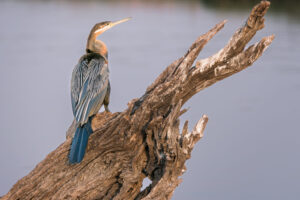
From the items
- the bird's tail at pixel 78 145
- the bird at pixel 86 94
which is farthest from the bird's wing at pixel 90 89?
the bird's tail at pixel 78 145

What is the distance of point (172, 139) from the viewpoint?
309 cm

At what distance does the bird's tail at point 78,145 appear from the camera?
308cm

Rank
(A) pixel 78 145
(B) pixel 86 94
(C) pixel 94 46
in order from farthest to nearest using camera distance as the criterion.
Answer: (C) pixel 94 46
(B) pixel 86 94
(A) pixel 78 145

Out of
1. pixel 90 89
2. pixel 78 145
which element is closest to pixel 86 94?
pixel 90 89

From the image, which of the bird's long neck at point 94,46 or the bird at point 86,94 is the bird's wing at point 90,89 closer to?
the bird at point 86,94

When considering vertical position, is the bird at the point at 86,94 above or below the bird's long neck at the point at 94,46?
below

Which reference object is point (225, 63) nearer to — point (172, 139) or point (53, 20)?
point (172, 139)

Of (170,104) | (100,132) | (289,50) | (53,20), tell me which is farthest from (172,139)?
(53,20)

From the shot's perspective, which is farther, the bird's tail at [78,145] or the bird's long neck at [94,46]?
the bird's long neck at [94,46]

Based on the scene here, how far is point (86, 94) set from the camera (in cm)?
341

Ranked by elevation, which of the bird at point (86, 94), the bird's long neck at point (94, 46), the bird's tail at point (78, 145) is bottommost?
the bird's tail at point (78, 145)

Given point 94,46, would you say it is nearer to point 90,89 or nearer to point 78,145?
point 90,89

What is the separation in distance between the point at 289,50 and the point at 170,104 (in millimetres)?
10398

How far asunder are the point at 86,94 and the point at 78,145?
0.45 m
